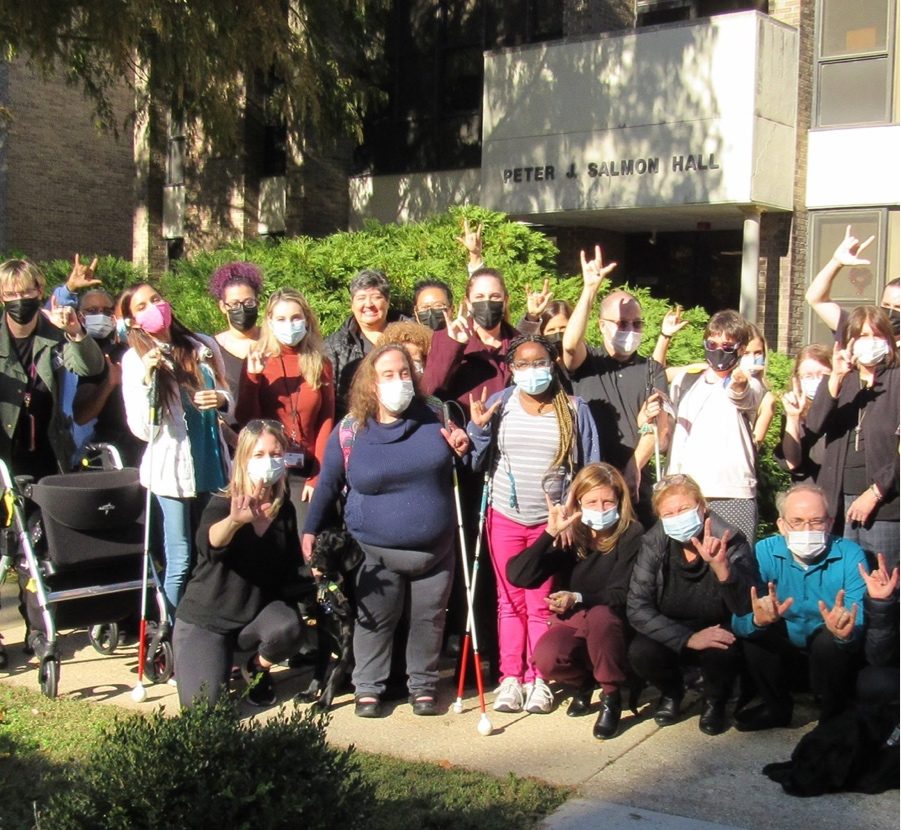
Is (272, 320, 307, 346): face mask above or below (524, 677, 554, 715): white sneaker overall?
above

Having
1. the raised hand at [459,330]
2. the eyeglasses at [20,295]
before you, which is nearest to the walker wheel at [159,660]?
the eyeglasses at [20,295]

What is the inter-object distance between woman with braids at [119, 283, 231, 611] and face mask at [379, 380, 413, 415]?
0.95 meters

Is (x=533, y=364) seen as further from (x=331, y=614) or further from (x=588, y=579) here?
(x=331, y=614)

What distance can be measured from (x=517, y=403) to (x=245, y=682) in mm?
2038

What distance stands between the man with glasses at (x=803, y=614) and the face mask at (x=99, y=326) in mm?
4150

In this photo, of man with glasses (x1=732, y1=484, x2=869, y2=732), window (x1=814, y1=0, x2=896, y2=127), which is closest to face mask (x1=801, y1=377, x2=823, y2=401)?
man with glasses (x1=732, y1=484, x2=869, y2=732)

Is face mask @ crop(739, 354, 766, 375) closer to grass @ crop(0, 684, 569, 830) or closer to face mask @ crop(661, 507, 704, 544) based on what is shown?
face mask @ crop(661, 507, 704, 544)

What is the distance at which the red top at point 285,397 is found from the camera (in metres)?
6.69

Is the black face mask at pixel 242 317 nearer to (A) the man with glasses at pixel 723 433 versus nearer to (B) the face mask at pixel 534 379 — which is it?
(B) the face mask at pixel 534 379

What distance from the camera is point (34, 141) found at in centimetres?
2664

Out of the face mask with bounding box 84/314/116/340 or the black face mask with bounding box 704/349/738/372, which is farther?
the face mask with bounding box 84/314/116/340

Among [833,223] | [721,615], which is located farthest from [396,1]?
[721,615]

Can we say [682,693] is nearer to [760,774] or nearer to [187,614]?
[760,774]

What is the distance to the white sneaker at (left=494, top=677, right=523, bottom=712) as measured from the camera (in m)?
5.98
